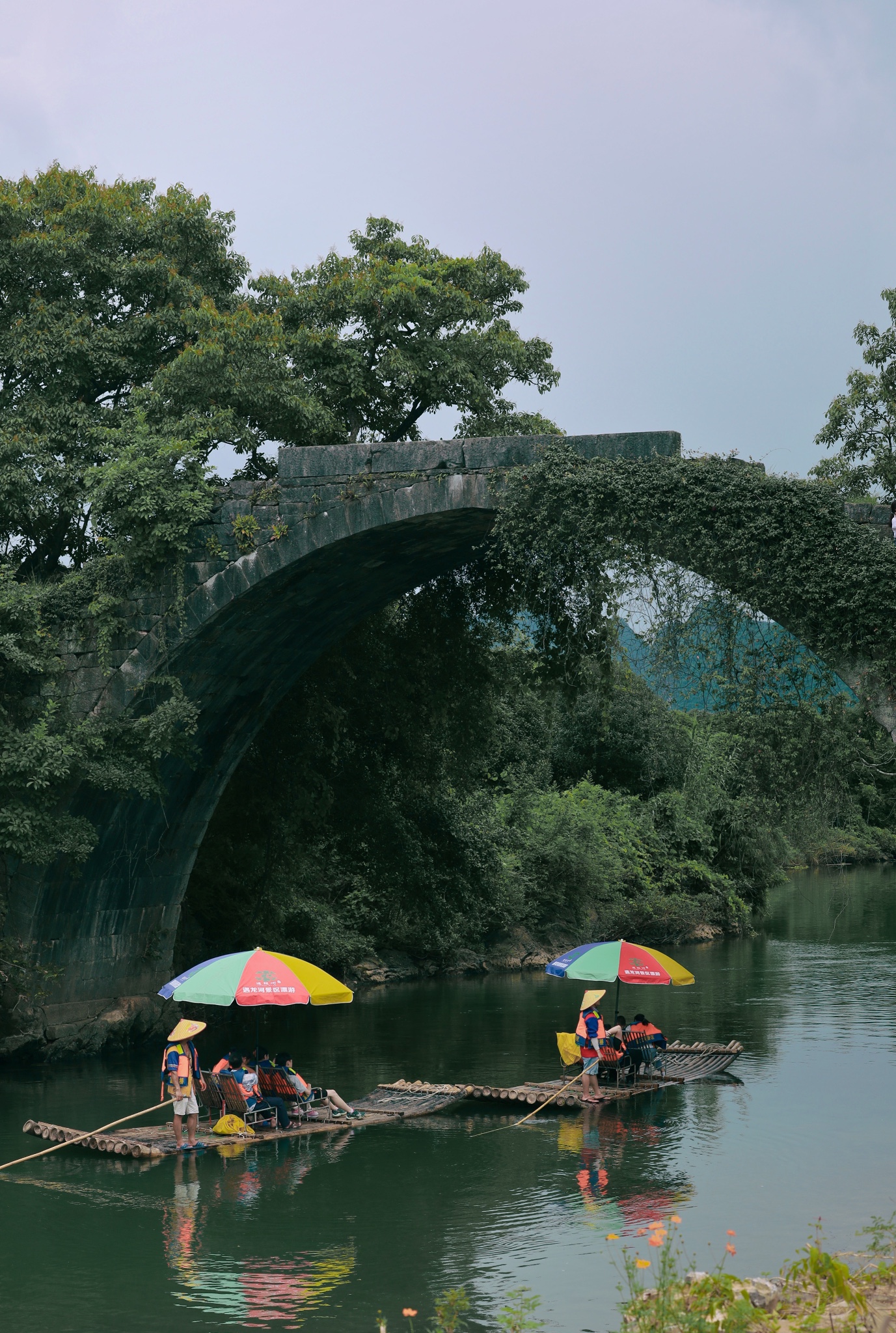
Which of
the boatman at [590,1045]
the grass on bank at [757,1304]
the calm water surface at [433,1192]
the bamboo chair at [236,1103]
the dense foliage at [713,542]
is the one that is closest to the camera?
the grass on bank at [757,1304]

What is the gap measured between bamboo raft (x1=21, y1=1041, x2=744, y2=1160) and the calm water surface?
0.45 ft

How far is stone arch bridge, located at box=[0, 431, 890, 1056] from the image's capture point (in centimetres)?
1453

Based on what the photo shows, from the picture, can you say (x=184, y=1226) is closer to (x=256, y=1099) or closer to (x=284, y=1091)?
(x=256, y=1099)

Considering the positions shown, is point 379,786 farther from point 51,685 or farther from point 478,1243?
point 478,1243

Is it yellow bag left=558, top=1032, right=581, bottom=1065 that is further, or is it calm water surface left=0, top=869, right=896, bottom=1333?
yellow bag left=558, top=1032, right=581, bottom=1065

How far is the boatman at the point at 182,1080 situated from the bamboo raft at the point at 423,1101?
18 cm

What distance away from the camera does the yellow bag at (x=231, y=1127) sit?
12.2 m

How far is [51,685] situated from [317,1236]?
26.6 ft

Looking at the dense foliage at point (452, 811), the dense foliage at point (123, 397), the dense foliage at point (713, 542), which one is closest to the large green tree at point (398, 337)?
the dense foliage at point (123, 397)

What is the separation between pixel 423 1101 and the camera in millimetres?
13656

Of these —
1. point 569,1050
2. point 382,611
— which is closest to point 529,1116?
point 569,1050

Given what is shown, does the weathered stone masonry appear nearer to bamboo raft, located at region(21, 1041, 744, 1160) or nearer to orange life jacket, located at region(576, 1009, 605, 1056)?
bamboo raft, located at region(21, 1041, 744, 1160)

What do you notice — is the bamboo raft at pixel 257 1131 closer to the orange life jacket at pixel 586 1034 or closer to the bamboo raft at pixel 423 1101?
the bamboo raft at pixel 423 1101

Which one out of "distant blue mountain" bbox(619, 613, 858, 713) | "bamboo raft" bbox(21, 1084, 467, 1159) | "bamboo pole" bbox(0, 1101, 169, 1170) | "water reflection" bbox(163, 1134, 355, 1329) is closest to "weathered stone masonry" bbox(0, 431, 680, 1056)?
"distant blue mountain" bbox(619, 613, 858, 713)
